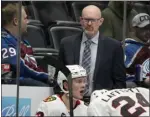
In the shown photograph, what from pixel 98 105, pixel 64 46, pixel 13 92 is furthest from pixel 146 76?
pixel 98 105

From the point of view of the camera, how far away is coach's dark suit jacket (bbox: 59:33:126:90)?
5684mm

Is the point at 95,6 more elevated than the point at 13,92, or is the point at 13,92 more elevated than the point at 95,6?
the point at 95,6

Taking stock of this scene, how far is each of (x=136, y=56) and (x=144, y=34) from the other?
19 centimetres

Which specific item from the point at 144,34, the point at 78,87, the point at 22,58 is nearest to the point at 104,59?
the point at 144,34

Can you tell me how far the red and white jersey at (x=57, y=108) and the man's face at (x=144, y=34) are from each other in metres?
0.92

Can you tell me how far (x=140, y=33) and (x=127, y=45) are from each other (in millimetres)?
142

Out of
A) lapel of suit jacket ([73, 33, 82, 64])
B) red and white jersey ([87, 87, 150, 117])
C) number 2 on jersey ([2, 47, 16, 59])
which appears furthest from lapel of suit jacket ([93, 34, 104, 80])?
red and white jersey ([87, 87, 150, 117])

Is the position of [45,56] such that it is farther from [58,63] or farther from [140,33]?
[140,33]

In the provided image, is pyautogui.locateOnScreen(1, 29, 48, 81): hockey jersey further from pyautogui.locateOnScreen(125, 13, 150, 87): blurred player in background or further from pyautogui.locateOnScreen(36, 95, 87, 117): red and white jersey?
pyautogui.locateOnScreen(125, 13, 150, 87): blurred player in background

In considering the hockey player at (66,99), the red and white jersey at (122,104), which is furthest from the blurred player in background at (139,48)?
the red and white jersey at (122,104)

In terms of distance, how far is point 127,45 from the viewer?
5859 millimetres

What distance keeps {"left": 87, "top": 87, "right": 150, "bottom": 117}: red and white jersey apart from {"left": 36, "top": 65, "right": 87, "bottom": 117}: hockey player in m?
1.61

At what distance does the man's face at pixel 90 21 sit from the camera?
5.75 metres

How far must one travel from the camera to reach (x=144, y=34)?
581 centimetres
